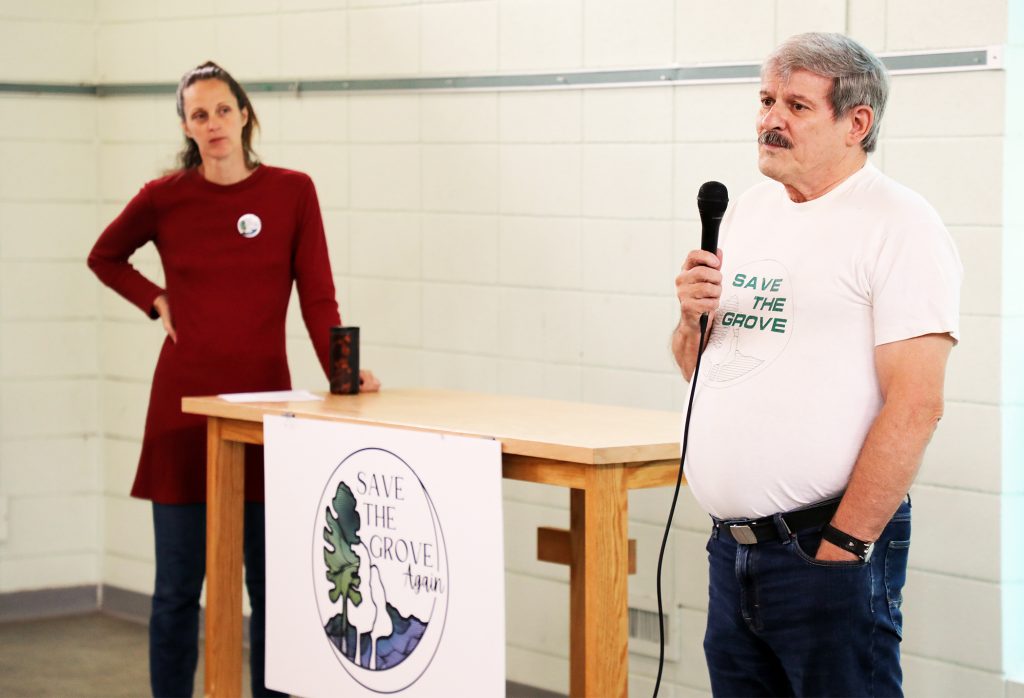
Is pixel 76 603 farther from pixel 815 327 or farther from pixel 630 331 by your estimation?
pixel 815 327

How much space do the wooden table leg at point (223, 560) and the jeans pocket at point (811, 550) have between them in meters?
1.72

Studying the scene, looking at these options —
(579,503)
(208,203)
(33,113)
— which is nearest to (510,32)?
(208,203)

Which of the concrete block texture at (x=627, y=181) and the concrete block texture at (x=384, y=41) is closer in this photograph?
the concrete block texture at (x=627, y=181)

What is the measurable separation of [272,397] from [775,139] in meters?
1.68

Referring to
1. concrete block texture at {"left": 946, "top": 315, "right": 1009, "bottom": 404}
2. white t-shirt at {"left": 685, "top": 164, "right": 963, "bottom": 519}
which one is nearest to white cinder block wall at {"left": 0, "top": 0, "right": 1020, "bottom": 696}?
concrete block texture at {"left": 946, "top": 315, "right": 1009, "bottom": 404}

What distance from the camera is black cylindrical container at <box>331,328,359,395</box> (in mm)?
3596

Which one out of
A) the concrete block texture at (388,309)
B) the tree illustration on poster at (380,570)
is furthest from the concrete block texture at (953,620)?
the concrete block texture at (388,309)

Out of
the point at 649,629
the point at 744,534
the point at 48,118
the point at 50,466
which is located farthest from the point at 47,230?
the point at 744,534

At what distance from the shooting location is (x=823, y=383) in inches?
88.4

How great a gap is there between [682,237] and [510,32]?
831mm

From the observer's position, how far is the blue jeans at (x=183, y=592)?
3.60 meters

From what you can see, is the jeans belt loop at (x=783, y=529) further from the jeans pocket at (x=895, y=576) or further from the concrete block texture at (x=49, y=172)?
the concrete block texture at (x=49, y=172)

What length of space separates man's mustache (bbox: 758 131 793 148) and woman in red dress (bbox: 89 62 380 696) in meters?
1.65

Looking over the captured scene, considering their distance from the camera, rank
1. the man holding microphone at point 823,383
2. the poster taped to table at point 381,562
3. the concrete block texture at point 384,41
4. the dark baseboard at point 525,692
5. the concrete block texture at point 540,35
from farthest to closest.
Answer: the concrete block texture at point 384,41 < the dark baseboard at point 525,692 < the concrete block texture at point 540,35 < the poster taped to table at point 381,562 < the man holding microphone at point 823,383
